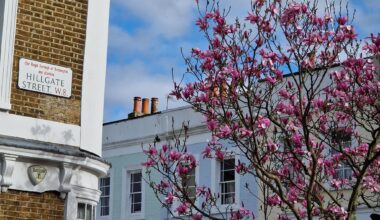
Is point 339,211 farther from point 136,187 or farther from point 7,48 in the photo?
point 136,187

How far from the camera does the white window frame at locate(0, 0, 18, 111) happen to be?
12477 millimetres

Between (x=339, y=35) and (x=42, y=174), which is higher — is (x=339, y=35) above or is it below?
above

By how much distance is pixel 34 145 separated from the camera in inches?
489

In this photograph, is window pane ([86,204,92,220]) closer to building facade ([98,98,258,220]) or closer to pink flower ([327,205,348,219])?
pink flower ([327,205,348,219])

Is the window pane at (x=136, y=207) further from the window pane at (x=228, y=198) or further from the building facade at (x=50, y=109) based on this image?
the building facade at (x=50, y=109)

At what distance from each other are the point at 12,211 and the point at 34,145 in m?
0.96

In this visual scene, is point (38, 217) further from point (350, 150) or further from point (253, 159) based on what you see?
point (350, 150)

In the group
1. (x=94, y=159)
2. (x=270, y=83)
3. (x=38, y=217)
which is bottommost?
(x=38, y=217)

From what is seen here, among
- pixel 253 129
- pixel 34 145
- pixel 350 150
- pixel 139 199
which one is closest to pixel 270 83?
pixel 253 129

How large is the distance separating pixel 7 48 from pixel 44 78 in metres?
0.68

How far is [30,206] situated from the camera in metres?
12.4

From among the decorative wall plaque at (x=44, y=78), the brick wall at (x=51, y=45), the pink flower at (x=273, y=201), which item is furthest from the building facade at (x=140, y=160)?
the decorative wall plaque at (x=44, y=78)

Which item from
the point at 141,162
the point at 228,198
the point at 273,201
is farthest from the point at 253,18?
the point at 141,162

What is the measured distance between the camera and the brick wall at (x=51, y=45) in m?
12.7
